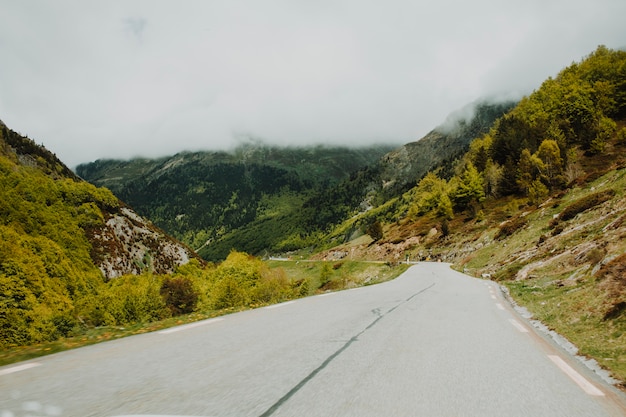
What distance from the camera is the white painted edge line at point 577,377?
459 centimetres

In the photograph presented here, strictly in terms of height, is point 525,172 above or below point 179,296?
below

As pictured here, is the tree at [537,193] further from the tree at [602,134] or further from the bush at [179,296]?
the bush at [179,296]

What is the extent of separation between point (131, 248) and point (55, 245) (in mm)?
45431

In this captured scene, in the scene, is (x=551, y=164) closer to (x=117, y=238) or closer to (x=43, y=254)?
(x=43, y=254)

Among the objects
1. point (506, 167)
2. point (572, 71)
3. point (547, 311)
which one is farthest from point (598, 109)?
point (547, 311)

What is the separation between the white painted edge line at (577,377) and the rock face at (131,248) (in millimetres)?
117072

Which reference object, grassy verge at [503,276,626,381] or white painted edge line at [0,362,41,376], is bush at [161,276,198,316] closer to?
grassy verge at [503,276,626,381]

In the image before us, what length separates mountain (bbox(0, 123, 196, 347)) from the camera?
46.5m

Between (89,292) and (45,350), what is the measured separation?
83772 mm

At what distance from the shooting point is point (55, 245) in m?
76.8

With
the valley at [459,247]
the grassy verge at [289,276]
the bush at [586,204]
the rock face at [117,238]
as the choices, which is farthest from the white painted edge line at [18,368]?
the rock face at [117,238]

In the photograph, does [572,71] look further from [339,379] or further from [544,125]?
[339,379]

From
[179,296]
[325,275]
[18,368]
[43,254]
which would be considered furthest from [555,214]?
[43,254]

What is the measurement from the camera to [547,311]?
1202 centimetres
